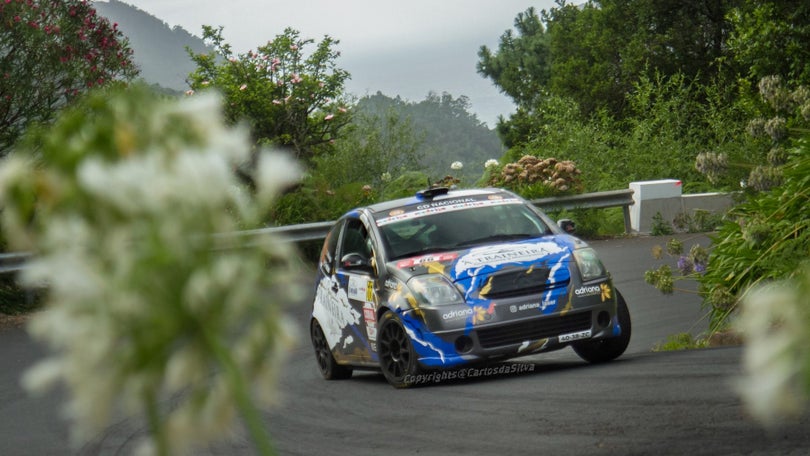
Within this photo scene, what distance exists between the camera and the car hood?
37.0 feet

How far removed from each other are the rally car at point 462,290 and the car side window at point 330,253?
6 centimetres

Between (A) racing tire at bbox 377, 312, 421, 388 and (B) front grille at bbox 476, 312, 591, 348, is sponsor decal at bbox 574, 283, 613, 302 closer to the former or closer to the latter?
(B) front grille at bbox 476, 312, 591, 348

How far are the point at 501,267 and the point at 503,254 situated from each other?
0.67 feet

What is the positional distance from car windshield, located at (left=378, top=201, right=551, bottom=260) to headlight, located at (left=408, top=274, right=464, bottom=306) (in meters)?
0.63

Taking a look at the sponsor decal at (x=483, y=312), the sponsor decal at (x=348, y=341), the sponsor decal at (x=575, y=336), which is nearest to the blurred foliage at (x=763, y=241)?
the sponsor decal at (x=575, y=336)

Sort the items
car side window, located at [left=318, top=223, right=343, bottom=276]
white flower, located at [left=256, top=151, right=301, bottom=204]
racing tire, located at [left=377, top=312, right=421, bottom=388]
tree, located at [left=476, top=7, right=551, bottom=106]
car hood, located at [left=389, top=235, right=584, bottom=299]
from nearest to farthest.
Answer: white flower, located at [left=256, top=151, right=301, bottom=204] → car hood, located at [left=389, top=235, right=584, bottom=299] → racing tire, located at [left=377, top=312, right=421, bottom=388] → car side window, located at [left=318, top=223, right=343, bottom=276] → tree, located at [left=476, top=7, right=551, bottom=106]

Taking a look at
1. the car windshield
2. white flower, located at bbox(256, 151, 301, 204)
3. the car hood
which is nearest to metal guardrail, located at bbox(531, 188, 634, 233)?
the car windshield

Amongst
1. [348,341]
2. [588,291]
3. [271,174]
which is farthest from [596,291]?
[271,174]

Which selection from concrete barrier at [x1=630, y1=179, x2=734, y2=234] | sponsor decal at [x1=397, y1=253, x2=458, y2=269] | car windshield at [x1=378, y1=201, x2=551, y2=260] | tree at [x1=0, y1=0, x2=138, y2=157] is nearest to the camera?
sponsor decal at [x1=397, y1=253, x2=458, y2=269]

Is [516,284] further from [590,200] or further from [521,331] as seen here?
[590,200]

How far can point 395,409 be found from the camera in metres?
10.9


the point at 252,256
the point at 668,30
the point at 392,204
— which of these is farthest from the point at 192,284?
the point at 668,30

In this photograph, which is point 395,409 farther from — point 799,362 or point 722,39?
point 722,39

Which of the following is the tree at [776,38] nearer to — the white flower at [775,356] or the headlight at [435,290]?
the headlight at [435,290]
